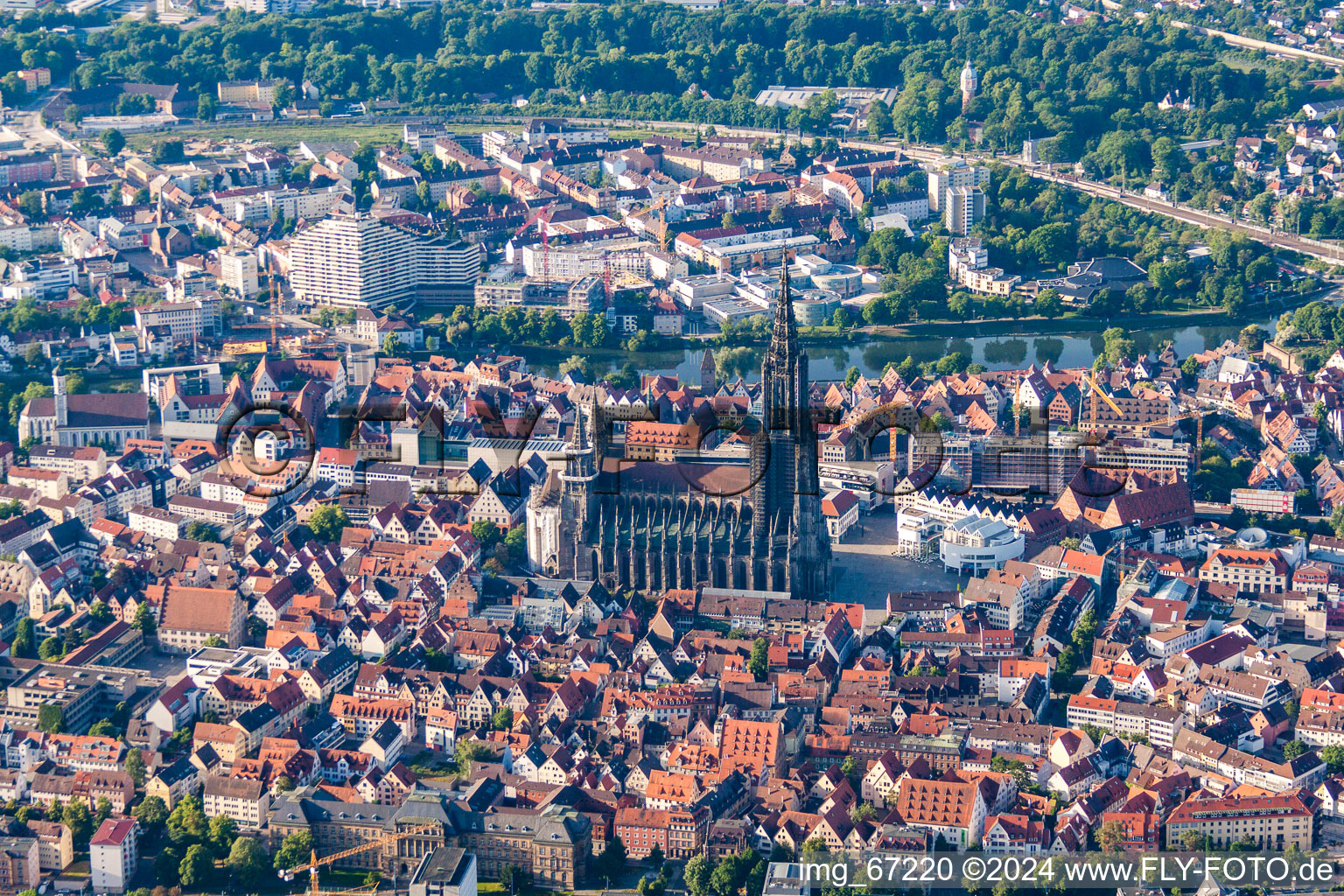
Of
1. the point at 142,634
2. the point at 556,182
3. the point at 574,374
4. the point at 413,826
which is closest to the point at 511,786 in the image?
the point at 413,826

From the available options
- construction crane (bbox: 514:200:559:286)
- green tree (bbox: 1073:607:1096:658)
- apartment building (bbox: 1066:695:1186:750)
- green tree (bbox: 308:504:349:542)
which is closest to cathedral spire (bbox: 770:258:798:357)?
green tree (bbox: 1073:607:1096:658)

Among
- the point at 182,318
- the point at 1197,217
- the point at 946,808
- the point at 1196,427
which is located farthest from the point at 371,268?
the point at 946,808

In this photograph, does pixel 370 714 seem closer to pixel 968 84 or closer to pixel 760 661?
pixel 760 661

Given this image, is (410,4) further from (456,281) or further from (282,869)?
(282,869)

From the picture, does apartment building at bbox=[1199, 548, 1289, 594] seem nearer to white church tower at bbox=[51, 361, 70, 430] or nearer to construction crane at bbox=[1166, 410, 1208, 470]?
construction crane at bbox=[1166, 410, 1208, 470]

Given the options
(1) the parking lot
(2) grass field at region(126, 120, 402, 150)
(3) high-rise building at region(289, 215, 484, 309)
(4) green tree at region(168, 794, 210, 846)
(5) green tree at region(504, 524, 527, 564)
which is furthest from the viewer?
(2) grass field at region(126, 120, 402, 150)

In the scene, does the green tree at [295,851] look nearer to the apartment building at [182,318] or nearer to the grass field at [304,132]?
the apartment building at [182,318]
